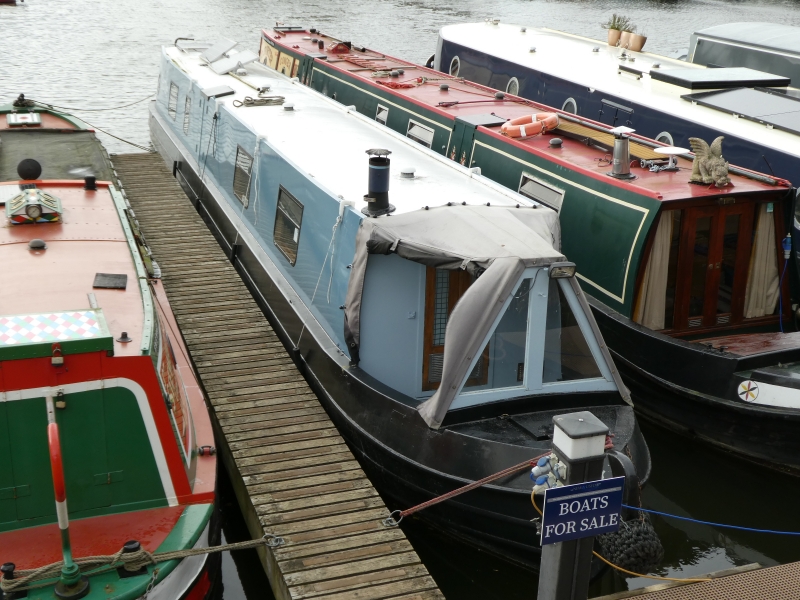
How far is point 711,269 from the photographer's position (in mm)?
8328

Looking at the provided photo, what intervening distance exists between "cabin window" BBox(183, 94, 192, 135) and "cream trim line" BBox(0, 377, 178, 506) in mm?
7797

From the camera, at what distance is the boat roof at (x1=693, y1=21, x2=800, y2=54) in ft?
45.6

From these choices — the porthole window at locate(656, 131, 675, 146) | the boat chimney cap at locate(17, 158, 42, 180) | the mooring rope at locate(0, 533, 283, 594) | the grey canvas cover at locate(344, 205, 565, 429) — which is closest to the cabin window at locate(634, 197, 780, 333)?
the grey canvas cover at locate(344, 205, 565, 429)

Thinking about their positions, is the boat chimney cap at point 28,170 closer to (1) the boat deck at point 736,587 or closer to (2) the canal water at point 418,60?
(2) the canal water at point 418,60

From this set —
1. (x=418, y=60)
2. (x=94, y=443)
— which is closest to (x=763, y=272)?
(x=94, y=443)

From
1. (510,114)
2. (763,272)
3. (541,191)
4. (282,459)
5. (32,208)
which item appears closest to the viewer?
(282,459)

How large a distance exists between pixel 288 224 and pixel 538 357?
3.26 metres

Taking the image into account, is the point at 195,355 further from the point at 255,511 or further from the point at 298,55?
the point at 298,55

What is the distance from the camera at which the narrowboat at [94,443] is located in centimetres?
474

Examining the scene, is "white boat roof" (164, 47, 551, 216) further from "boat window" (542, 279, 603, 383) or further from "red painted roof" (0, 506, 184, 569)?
"red painted roof" (0, 506, 184, 569)

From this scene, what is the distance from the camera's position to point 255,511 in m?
5.95

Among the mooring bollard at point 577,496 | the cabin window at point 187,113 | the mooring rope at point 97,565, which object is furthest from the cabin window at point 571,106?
the mooring rope at point 97,565

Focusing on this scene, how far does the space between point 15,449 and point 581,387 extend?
3825 millimetres

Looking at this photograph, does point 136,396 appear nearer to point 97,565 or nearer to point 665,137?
point 97,565
